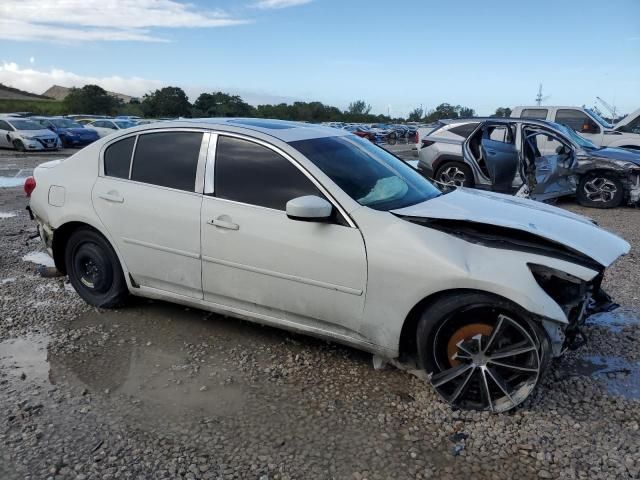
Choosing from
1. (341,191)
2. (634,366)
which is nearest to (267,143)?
(341,191)

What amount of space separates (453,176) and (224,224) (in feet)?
25.2

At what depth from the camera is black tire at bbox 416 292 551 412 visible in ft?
9.79

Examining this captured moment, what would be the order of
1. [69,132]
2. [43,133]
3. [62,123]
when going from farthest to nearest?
[62,123] → [69,132] → [43,133]

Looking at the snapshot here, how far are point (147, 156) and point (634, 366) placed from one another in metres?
3.82

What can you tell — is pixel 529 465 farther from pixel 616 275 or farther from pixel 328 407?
pixel 616 275

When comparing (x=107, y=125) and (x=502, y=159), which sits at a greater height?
(x=502, y=159)

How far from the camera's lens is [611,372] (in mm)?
3643

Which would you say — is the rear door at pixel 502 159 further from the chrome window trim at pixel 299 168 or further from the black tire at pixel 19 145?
the black tire at pixel 19 145

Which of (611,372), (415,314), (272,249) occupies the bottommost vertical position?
(611,372)

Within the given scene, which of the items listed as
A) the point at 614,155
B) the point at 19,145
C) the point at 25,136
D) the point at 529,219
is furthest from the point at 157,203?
the point at 19,145

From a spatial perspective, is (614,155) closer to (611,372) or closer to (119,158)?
(611,372)

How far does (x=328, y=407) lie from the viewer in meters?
3.20

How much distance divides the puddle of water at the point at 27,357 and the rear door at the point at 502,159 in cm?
773

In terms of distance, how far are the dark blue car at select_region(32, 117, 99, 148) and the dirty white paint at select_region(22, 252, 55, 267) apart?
18704 mm
